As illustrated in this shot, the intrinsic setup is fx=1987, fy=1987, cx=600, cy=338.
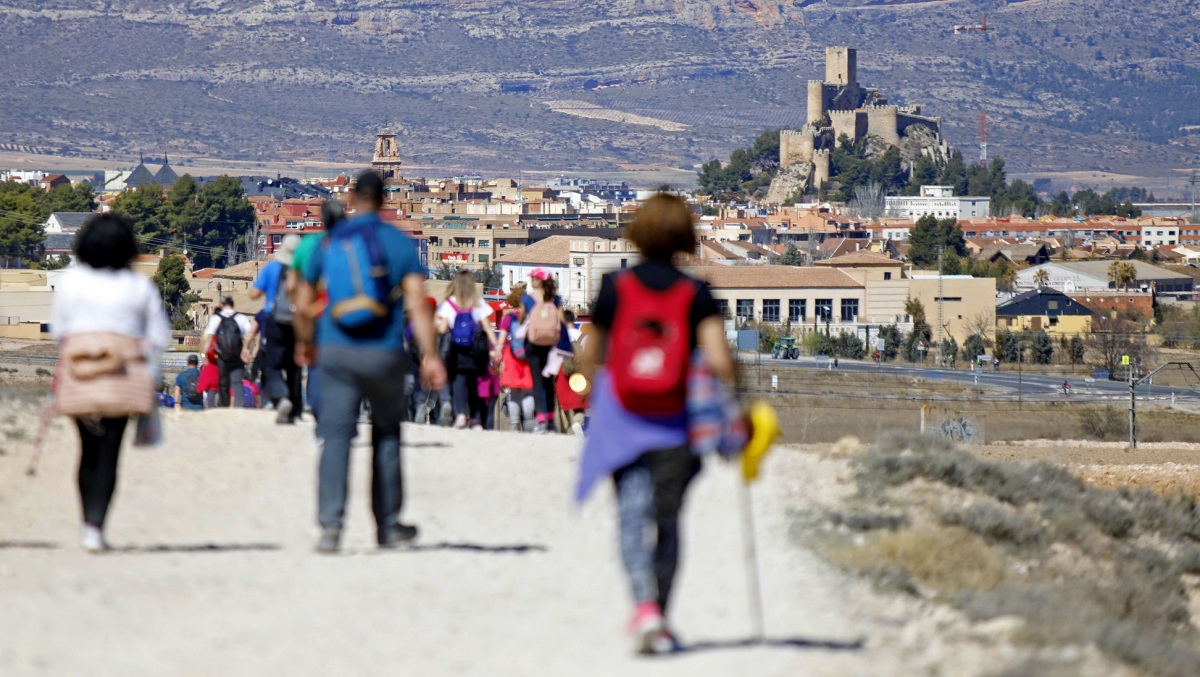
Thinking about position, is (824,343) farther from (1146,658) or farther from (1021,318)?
(1146,658)

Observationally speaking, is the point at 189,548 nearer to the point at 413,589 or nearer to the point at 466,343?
the point at 413,589

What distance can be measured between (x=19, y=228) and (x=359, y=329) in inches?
3346

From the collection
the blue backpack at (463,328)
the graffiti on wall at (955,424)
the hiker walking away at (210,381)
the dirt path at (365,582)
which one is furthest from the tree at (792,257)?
the dirt path at (365,582)

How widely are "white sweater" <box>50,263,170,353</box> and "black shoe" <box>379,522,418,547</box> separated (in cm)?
116

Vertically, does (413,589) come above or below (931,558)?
above

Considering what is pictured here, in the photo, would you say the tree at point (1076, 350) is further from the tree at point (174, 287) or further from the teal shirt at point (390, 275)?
the teal shirt at point (390, 275)

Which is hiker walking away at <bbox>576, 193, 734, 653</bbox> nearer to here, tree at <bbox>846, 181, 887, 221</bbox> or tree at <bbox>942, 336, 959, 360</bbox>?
tree at <bbox>942, 336, 959, 360</bbox>

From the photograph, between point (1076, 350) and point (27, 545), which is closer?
point (27, 545)

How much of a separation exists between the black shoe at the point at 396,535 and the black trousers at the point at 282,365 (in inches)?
161

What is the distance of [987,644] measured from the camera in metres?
7.16

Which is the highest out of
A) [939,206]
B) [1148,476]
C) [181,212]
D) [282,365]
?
[939,206]

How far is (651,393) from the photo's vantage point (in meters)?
6.09

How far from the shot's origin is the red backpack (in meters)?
6.08

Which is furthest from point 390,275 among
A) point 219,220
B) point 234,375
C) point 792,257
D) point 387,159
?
point 387,159
